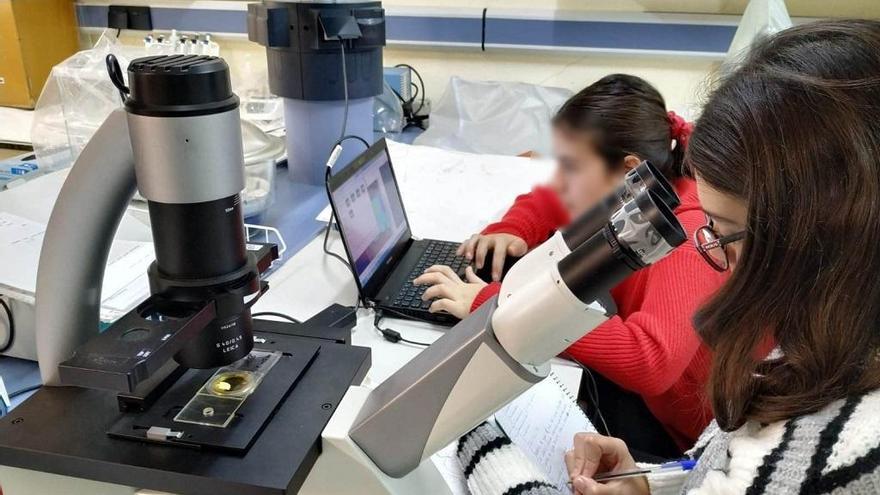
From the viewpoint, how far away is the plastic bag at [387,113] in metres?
2.15

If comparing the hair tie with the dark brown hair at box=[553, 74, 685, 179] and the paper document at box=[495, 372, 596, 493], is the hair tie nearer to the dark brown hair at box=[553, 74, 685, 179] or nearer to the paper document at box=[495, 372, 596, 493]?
the dark brown hair at box=[553, 74, 685, 179]

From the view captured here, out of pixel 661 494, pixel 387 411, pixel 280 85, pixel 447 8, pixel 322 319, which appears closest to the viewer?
pixel 387 411

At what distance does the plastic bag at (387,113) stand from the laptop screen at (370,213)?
79 centimetres

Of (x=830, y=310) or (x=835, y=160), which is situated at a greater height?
(x=835, y=160)

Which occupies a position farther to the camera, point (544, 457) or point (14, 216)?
point (14, 216)

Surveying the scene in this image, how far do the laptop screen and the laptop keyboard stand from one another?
0.19ft

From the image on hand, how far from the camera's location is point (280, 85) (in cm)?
162

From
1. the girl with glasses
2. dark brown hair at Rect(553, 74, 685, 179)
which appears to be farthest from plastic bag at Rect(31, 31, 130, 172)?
the girl with glasses

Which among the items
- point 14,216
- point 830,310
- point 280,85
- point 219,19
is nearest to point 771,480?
point 830,310

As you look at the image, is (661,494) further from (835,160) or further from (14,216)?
(14,216)

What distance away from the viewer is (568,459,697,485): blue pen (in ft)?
2.69

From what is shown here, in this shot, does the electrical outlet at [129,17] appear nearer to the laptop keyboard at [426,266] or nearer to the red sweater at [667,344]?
the laptop keyboard at [426,266]

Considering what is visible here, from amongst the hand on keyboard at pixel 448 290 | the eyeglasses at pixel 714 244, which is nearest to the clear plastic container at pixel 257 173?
the hand on keyboard at pixel 448 290

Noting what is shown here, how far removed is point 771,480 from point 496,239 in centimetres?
84
